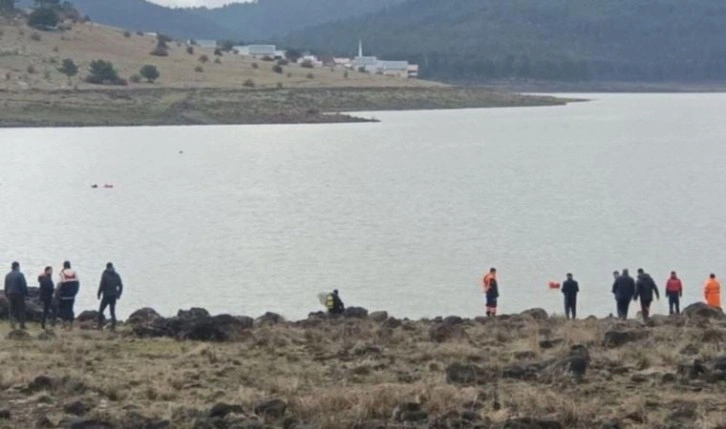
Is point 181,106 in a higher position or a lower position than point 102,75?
lower

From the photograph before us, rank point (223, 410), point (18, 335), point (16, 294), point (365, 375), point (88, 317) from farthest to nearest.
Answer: point (88, 317) < point (16, 294) < point (18, 335) < point (365, 375) < point (223, 410)

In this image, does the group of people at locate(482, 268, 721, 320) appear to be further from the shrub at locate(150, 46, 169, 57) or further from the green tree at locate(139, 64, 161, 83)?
the shrub at locate(150, 46, 169, 57)

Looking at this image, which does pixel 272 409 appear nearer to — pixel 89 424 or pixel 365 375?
pixel 89 424

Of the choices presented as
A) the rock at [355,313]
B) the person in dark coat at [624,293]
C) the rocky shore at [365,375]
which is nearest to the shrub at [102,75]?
the rock at [355,313]

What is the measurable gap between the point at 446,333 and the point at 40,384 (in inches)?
305

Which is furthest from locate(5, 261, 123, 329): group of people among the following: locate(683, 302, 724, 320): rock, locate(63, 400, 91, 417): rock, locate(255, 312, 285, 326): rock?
locate(683, 302, 724, 320): rock

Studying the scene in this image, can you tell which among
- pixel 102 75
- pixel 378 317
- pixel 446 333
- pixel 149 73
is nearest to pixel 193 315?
pixel 378 317

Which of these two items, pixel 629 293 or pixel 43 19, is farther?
pixel 43 19

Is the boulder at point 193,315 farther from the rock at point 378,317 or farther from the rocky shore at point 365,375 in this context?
the rock at point 378,317

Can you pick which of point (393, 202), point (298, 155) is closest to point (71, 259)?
point (393, 202)

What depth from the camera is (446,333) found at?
73.3 feet

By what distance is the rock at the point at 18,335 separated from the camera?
21.8 m

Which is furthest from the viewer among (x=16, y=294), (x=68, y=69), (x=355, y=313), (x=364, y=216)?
(x=68, y=69)

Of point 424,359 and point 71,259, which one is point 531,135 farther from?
point 424,359
